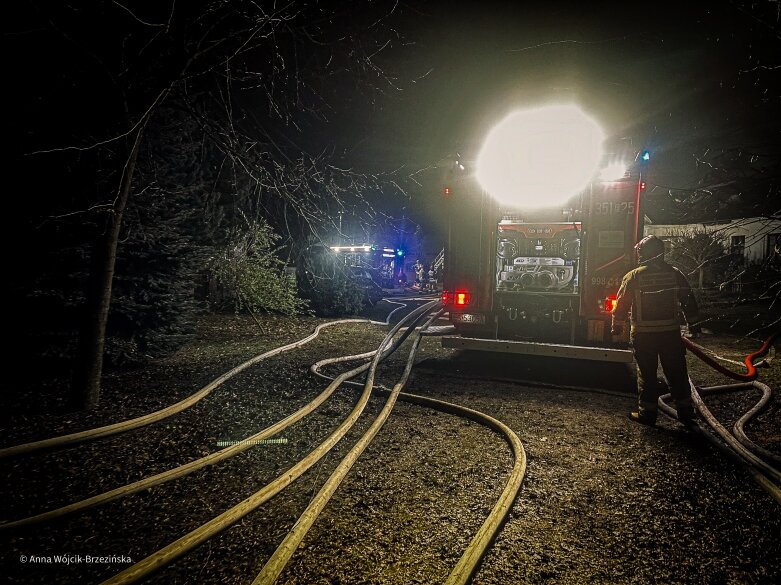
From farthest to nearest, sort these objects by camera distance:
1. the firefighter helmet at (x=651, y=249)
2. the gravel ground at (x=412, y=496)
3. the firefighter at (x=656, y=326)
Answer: the firefighter helmet at (x=651, y=249) < the firefighter at (x=656, y=326) < the gravel ground at (x=412, y=496)

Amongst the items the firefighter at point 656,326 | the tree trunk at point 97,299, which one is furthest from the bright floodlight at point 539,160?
the tree trunk at point 97,299

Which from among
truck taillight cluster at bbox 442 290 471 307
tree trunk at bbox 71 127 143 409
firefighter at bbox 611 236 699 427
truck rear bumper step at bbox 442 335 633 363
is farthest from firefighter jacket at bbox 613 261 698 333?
tree trunk at bbox 71 127 143 409

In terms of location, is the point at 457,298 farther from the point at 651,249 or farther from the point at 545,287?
the point at 651,249

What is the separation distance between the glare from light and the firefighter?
173cm

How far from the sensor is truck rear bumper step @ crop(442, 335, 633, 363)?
576cm

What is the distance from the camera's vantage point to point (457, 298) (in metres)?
7.04

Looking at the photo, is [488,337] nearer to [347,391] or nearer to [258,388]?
[347,391]

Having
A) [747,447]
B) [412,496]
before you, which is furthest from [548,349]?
[412,496]

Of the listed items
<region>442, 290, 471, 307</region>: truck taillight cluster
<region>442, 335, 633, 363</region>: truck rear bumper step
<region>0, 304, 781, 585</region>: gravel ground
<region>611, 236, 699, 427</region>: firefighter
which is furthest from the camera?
<region>442, 290, 471, 307</region>: truck taillight cluster

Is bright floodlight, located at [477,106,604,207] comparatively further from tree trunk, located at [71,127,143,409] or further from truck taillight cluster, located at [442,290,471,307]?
tree trunk, located at [71,127,143,409]

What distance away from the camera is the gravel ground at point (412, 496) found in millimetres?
2324

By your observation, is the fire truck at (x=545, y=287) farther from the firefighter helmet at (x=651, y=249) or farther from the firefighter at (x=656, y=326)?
the firefighter helmet at (x=651, y=249)

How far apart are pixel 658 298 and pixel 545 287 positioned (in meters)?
4.05

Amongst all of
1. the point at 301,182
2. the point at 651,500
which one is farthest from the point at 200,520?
the point at 301,182
